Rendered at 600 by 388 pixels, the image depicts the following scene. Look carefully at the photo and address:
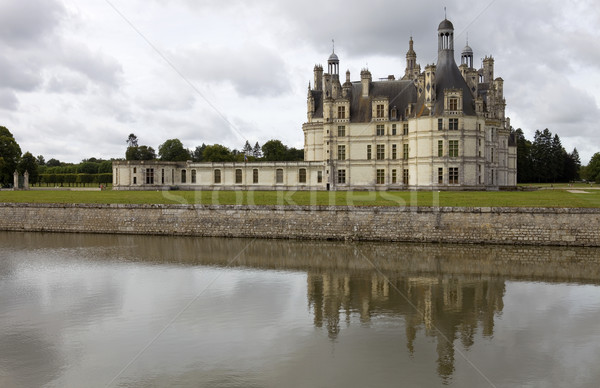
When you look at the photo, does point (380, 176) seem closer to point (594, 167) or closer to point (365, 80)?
point (365, 80)

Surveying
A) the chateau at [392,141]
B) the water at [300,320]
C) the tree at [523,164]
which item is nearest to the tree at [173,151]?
the chateau at [392,141]

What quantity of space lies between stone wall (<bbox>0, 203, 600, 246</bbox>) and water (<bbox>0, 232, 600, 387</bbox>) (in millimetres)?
2173

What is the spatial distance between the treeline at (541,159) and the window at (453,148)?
40483mm

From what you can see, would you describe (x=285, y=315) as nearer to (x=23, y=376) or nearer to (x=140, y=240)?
(x=23, y=376)

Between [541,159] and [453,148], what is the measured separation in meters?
44.9

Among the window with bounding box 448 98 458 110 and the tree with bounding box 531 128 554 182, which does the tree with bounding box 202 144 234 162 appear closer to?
the window with bounding box 448 98 458 110

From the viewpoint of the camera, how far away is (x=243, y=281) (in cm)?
1630

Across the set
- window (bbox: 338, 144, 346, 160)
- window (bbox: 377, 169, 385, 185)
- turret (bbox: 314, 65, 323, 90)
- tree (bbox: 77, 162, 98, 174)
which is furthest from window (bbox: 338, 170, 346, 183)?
tree (bbox: 77, 162, 98, 174)

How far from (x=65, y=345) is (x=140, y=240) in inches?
616

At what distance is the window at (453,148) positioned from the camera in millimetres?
42406

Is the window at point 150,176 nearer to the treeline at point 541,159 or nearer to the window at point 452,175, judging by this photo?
the window at point 452,175

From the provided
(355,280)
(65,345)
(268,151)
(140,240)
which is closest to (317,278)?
(355,280)

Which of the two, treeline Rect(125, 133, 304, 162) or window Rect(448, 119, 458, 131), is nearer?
window Rect(448, 119, 458, 131)

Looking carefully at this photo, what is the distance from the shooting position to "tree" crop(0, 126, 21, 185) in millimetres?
57875
